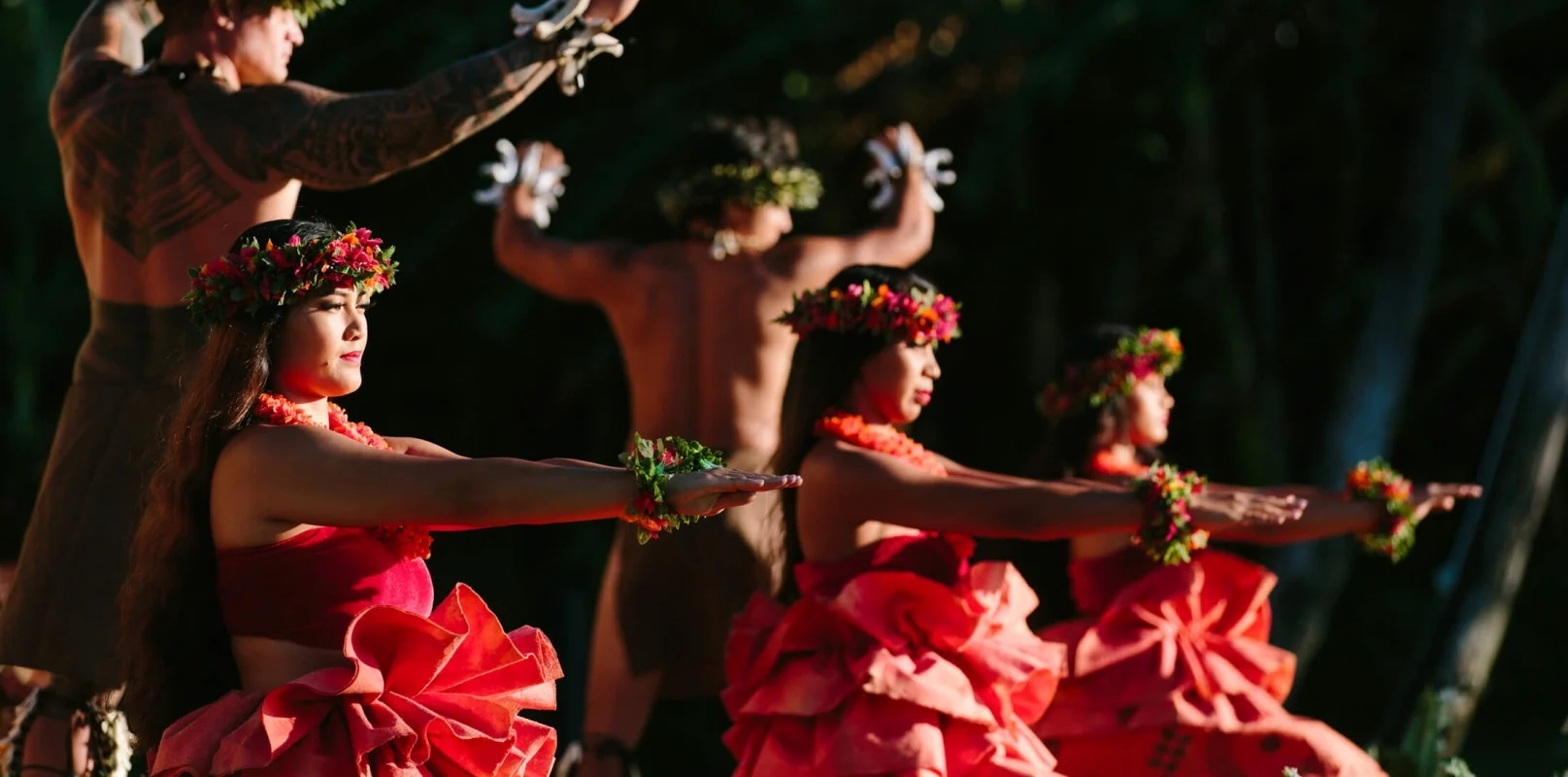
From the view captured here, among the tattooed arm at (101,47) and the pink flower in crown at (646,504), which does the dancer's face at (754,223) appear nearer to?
the tattooed arm at (101,47)

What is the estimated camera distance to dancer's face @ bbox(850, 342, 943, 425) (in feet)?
11.7

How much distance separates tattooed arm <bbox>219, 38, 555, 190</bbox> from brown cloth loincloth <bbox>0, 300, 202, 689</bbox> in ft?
1.28

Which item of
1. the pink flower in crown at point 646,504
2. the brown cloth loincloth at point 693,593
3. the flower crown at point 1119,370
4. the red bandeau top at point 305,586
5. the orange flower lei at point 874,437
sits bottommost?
the brown cloth loincloth at point 693,593

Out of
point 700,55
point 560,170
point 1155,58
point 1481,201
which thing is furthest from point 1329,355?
point 560,170

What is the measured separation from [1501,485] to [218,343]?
440 cm

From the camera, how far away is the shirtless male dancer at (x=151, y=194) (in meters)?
3.29

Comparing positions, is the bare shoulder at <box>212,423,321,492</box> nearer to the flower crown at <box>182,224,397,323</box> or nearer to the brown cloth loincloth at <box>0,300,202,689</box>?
the flower crown at <box>182,224,397,323</box>

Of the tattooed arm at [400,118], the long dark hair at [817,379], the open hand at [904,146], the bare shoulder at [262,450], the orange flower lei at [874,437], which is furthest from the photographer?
the open hand at [904,146]

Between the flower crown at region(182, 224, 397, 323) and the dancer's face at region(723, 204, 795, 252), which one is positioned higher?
the dancer's face at region(723, 204, 795, 252)

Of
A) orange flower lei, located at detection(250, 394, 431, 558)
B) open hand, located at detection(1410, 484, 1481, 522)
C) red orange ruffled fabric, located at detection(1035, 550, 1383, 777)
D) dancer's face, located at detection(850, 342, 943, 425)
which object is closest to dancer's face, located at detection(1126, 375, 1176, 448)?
red orange ruffled fabric, located at detection(1035, 550, 1383, 777)

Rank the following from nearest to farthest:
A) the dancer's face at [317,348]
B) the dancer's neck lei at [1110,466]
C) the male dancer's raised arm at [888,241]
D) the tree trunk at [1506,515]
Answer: the dancer's face at [317,348] < the dancer's neck lei at [1110,466] < the male dancer's raised arm at [888,241] < the tree trunk at [1506,515]

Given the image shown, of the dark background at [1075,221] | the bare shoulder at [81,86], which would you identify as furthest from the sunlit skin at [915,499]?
the dark background at [1075,221]

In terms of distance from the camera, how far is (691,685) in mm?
4473

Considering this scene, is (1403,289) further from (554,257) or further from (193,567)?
(193,567)
